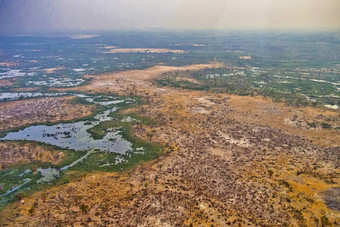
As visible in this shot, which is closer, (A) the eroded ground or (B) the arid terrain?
(B) the arid terrain

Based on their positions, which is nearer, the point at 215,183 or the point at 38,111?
the point at 215,183

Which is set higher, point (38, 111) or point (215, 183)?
point (38, 111)

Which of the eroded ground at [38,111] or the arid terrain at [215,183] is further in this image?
the eroded ground at [38,111]

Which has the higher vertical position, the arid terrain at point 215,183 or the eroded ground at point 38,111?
the eroded ground at point 38,111

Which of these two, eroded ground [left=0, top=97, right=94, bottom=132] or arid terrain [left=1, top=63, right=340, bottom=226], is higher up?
eroded ground [left=0, top=97, right=94, bottom=132]
